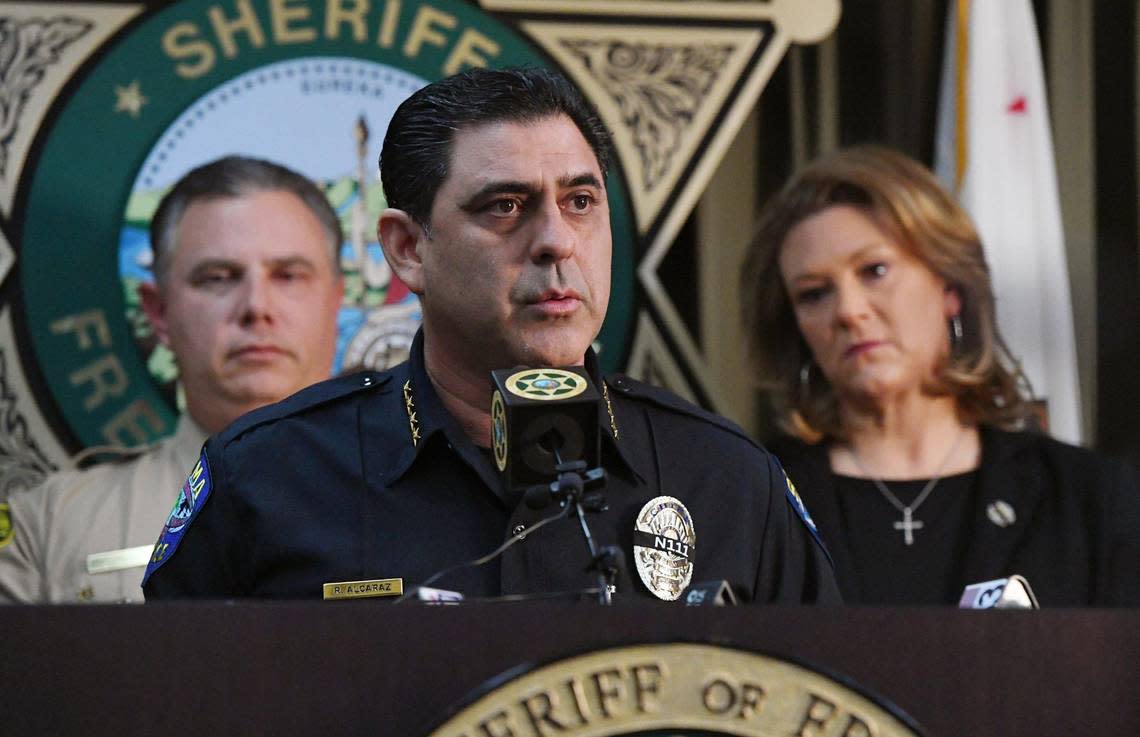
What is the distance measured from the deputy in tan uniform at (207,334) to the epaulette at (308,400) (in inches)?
40.1

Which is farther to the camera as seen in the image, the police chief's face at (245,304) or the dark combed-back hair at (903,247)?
the dark combed-back hair at (903,247)

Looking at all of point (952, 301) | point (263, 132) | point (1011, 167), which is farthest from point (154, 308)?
point (1011, 167)

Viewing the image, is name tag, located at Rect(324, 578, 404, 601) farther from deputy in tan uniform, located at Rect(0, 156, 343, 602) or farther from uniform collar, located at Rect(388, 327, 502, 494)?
deputy in tan uniform, located at Rect(0, 156, 343, 602)

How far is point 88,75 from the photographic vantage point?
151 inches

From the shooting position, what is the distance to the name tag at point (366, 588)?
2.23 meters

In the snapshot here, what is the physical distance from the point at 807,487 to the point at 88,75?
1.86m

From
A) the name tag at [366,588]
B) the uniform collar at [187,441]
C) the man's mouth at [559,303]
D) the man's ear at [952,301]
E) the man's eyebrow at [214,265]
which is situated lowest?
the name tag at [366,588]

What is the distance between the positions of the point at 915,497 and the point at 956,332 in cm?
43

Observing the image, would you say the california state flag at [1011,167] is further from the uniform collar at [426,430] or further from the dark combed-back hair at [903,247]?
the uniform collar at [426,430]

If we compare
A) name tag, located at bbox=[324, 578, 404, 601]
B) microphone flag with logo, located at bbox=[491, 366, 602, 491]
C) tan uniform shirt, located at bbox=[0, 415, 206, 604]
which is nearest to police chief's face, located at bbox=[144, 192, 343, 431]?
tan uniform shirt, located at bbox=[0, 415, 206, 604]

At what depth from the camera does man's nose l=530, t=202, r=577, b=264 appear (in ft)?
7.95

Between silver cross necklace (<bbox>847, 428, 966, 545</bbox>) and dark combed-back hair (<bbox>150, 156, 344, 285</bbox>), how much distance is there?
1265 millimetres

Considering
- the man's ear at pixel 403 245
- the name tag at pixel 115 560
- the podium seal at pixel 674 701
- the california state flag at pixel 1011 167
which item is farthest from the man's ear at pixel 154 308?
the podium seal at pixel 674 701

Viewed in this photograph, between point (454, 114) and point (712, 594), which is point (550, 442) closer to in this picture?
point (712, 594)
